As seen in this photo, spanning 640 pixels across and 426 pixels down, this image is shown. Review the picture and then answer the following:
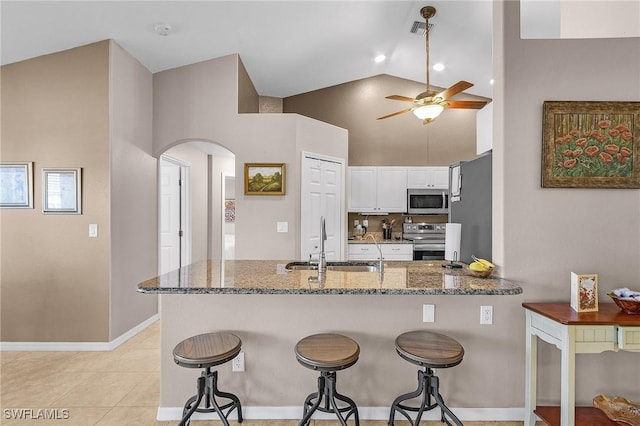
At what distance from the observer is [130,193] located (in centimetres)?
358

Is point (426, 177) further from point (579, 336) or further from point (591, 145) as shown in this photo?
point (579, 336)

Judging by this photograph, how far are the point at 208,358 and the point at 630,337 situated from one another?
6.99 ft

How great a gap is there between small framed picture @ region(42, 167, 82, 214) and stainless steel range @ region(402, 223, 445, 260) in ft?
14.1

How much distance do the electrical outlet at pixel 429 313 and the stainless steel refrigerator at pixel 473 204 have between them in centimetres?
64

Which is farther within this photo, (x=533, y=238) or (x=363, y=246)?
(x=363, y=246)

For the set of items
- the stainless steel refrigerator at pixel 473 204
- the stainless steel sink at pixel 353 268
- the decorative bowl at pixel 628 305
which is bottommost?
the decorative bowl at pixel 628 305

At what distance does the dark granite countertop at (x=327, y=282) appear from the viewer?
1812 mm

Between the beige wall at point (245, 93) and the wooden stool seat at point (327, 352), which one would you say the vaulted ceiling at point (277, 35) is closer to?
the beige wall at point (245, 93)

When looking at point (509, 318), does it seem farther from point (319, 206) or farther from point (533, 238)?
point (319, 206)

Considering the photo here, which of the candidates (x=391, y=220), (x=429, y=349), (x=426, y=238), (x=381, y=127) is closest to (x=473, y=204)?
(x=429, y=349)

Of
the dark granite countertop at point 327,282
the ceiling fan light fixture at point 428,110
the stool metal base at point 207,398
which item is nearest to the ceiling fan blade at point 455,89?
the ceiling fan light fixture at point 428,110

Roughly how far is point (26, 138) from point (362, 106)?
4.43 metres

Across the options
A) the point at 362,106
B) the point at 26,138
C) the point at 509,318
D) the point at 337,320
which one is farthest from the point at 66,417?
the point at 362,106

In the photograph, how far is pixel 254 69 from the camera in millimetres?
4492
